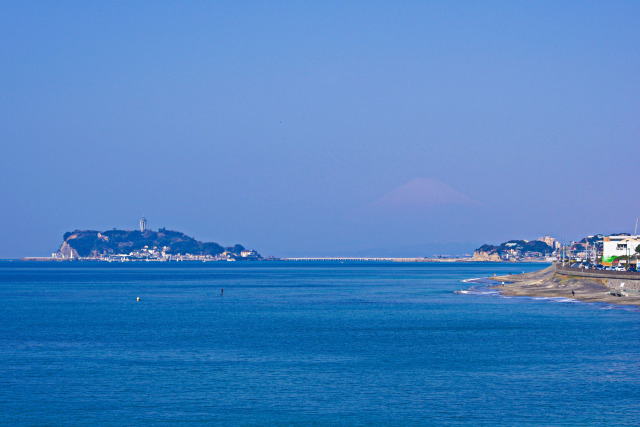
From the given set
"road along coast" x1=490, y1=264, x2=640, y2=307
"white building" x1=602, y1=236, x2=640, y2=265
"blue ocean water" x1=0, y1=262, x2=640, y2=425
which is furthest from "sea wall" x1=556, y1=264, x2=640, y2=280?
"white building" x1=602, y1=236, x2=640, y2=265

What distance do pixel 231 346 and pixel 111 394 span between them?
18999mm

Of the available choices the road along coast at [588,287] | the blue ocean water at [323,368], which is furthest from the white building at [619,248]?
the blue ocean water at [323,368]

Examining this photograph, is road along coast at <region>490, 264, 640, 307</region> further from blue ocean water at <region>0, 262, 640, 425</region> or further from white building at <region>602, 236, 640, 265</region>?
white building at <region>602, 236, 640, 265</region>

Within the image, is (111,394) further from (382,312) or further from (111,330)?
(382,312)

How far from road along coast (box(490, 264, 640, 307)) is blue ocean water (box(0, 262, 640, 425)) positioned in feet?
43.0

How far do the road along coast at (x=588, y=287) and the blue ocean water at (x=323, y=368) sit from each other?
13.1 metres

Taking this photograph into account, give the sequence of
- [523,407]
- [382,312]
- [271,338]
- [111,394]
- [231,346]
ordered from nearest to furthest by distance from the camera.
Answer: [523,407], [111,394], [231,346], [271,338], [382,312]

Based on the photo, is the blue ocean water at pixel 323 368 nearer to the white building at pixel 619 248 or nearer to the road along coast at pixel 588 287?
the road along coast at pixel 588 287

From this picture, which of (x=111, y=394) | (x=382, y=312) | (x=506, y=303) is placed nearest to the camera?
(x=111, y=394)

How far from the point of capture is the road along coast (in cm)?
9862

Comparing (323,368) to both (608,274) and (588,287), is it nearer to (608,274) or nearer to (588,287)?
(588,287)

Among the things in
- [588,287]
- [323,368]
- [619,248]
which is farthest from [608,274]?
[323,368]

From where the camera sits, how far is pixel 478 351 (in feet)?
180

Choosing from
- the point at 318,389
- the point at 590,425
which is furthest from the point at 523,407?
the point at 318,389
